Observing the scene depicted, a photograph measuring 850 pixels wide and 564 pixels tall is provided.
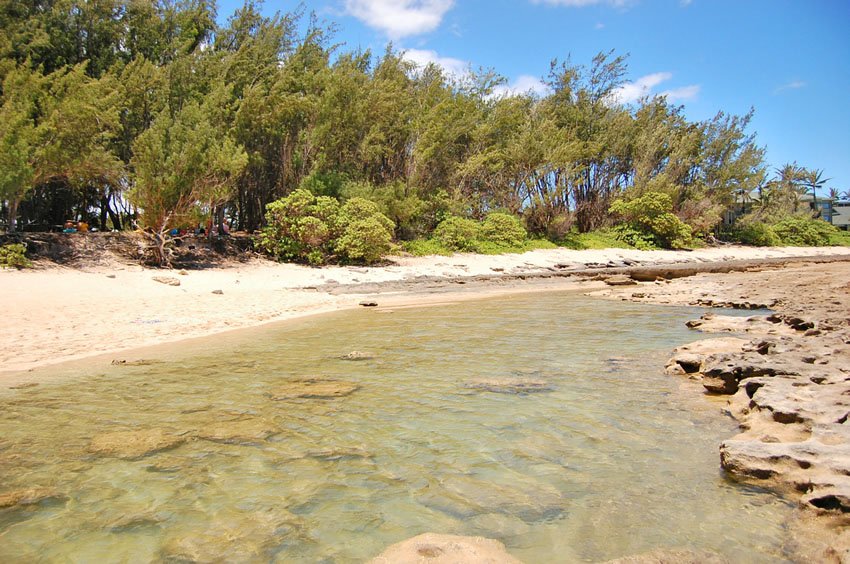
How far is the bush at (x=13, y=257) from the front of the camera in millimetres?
14298

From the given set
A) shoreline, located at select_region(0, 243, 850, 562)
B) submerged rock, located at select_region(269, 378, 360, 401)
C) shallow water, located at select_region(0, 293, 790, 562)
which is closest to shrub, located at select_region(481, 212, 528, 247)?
shoreline, located at select_region(0, 243, 850, 562)

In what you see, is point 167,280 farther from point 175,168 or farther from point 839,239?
point 839,239

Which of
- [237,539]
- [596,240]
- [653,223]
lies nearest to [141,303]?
[237,539]

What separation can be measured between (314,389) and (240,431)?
1.39 metres

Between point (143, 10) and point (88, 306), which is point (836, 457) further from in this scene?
point (143, 10)

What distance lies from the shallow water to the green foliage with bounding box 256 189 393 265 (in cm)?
1510

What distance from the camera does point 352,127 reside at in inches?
1058

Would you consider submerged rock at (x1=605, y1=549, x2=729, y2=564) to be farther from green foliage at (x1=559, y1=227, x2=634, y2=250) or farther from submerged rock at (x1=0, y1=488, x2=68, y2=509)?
green foliage at (x1=559, y1=227, x2=634, y2=250)

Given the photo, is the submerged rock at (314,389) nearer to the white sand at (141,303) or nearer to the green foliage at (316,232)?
the white sand at (141,303)

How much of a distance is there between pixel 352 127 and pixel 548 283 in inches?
527

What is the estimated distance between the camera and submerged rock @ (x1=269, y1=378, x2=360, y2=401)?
5.69 meters

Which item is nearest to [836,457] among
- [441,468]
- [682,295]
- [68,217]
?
[441,468]

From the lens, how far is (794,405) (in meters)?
4.27

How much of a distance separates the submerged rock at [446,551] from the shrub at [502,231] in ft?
94.2
